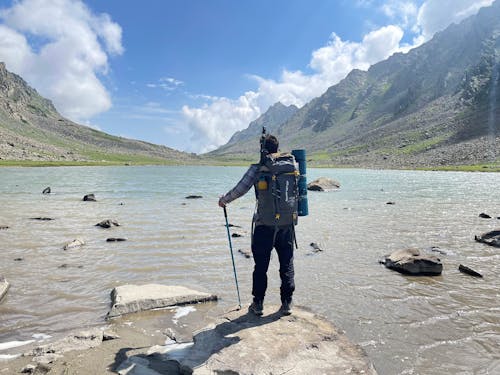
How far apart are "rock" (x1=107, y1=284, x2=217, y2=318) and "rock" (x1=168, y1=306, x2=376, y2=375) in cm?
253

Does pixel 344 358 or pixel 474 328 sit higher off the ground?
pixel 344 358

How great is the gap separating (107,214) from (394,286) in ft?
70.5

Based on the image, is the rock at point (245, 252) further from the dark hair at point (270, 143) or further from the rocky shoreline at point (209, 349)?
the dark hair at point (270, 143)

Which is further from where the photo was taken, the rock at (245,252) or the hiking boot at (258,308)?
the rock at (245,252)

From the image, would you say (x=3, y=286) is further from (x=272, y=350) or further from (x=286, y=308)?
(x=272, y=350)

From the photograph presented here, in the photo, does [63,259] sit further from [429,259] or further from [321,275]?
[429,259]

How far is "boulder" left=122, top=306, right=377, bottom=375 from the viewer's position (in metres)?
6.20

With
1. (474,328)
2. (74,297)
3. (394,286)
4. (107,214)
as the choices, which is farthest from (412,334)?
(107,214)

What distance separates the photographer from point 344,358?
21.7 ft

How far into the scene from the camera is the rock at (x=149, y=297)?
955cm

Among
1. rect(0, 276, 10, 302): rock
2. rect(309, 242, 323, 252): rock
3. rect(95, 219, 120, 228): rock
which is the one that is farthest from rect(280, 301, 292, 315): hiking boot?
rect(95, 219, 120, 228): rock

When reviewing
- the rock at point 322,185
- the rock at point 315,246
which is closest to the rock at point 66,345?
the rock at point 315,246

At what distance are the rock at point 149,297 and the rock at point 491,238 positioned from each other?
13499 mm

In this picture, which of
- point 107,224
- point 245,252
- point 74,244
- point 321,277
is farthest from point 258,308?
point 107,224
